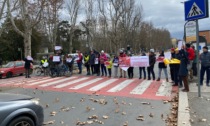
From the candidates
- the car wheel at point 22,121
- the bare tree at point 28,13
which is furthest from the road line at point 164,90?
the bare tree at point 28,13

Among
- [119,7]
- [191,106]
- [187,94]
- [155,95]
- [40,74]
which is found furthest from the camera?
[119,7]

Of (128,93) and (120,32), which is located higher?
(120,32)

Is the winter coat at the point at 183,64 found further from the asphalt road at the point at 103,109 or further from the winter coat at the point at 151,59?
the winter coat at the point at 151,59

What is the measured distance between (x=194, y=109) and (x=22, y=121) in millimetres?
5058

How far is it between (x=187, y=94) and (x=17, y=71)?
1770cm

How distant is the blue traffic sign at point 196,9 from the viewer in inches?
380

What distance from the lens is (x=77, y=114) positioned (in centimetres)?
867

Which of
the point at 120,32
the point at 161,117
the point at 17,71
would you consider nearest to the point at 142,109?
the point at 161,117

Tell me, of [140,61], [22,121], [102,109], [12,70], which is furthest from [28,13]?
[22,121]

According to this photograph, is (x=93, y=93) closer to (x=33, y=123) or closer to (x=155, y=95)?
(x=155, y=95)

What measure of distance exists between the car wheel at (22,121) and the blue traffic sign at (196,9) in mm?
6639

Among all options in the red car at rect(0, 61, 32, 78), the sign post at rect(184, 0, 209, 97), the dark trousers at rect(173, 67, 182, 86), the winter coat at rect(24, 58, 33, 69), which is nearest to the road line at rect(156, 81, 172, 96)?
the dark trousers at rect(173, 67, 182, 86)

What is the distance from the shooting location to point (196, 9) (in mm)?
9898

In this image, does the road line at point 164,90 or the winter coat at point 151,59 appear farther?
the winter coat at point 151,59
